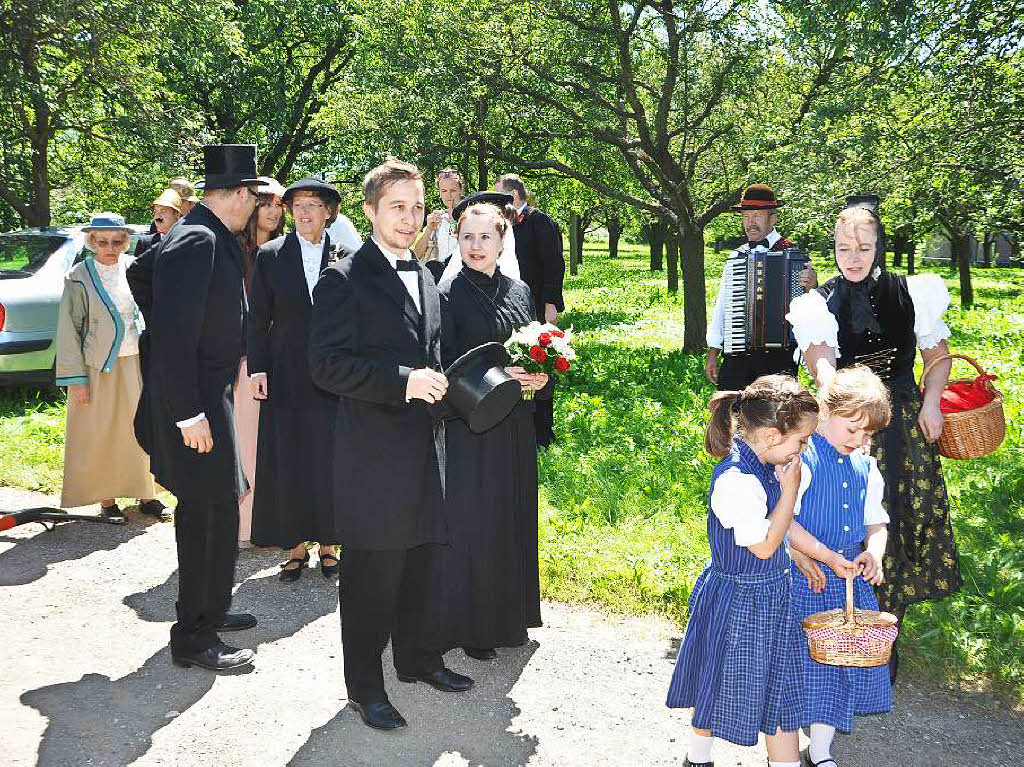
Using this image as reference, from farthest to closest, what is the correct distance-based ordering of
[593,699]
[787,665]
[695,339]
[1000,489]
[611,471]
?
[695,339] < [611,471] < [1000,489] < [593,699] < [787,665]

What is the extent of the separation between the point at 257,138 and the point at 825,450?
21623 mm

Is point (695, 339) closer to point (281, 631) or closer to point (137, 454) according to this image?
point (137, 454)

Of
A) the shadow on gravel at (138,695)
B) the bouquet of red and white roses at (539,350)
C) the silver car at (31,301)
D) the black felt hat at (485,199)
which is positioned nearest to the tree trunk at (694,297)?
the silver car at (31,301)

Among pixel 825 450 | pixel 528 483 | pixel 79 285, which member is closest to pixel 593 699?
pixel 528 483

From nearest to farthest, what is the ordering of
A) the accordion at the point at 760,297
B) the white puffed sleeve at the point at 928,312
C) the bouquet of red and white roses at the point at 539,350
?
the bouquet of red and white roses at the point at 539,350, the white puffed sleeve at the point at 928,312, the accordion at the point at 760,297

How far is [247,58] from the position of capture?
21.4 metres

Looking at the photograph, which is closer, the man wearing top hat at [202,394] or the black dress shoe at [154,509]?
the man wearing top hat at [202,394]

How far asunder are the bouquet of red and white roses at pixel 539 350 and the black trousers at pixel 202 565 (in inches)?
64.8

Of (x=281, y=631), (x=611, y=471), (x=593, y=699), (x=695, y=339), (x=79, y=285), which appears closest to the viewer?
(x=593, y=699)

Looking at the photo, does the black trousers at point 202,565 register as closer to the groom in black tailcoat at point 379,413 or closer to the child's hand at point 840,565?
the groom in black tailcoat at point 379,413

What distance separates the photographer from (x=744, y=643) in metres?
3.39

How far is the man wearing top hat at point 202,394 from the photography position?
14.5ft

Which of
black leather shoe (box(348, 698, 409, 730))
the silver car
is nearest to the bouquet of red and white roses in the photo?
black leather shoe (box(348, 698, 409, 730))

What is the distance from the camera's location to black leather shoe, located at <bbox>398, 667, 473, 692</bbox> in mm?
4443
